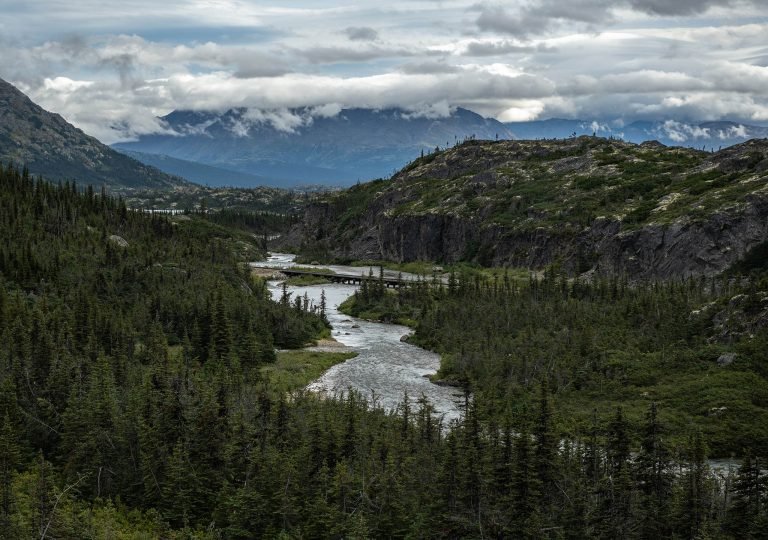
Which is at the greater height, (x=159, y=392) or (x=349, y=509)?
(x=159, y=392)

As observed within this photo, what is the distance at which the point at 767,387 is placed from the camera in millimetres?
74938

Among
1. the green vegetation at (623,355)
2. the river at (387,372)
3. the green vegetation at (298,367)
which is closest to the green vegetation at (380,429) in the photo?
the green vegetation at (623,355)

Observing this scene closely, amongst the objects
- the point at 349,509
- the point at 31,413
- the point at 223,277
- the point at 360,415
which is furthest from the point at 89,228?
the point at 349,509

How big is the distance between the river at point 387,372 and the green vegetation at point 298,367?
1422 millimetres

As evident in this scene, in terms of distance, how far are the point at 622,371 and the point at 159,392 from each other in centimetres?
5331

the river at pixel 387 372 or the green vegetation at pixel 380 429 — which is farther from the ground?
the green vegetation at pixel 380 429

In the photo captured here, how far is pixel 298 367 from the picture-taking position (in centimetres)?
10644

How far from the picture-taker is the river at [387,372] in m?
88.9

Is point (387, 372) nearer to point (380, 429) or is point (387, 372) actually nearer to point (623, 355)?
point (623, 355)

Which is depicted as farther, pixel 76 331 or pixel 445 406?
pixel 76 331

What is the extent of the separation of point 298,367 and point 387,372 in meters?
12.7

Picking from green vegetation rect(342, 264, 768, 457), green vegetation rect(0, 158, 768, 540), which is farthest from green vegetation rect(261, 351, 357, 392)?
green vegetation rect(342, 264, 768, 457)

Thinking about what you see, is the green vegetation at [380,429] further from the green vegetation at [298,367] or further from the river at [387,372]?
the river at [387,372]

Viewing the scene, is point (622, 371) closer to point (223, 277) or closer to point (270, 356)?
point (270, 356)
